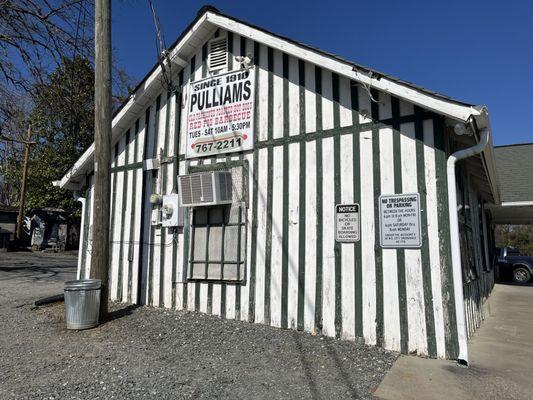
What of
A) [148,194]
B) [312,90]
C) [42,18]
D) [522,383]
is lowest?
[522,383]

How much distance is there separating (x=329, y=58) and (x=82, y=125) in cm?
2480

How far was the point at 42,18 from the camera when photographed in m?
11.6

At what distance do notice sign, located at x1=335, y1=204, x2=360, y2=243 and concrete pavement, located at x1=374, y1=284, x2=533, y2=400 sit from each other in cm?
170

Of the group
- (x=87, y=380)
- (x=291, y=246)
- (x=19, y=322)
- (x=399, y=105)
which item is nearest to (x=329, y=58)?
(x=399, y=105)

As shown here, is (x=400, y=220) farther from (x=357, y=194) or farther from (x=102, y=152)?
(x=102, y=152)

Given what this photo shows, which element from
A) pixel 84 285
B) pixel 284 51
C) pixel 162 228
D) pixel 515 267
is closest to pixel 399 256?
pixel 284 51

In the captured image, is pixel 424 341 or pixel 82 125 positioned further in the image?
pixel 82 125

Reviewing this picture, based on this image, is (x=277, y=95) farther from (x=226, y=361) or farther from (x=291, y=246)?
(x=226, y=361)

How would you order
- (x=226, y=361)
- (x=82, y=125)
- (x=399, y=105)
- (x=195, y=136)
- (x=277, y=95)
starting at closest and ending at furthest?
1. (x=226, y=361)
2. (x=399, y=105)
3. (x=277, y=95)
4. (x=195, y=136)
5. (x=82, y=125)

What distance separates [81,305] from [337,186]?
170 inches

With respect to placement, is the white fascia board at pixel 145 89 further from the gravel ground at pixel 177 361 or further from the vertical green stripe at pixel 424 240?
the vertical green stripe at pixel 424 240

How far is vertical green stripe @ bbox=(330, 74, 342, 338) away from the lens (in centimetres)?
568

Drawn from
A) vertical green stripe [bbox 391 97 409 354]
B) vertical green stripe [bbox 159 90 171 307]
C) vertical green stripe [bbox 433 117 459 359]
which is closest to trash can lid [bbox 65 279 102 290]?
vertical green stripe [bbox 159 90 171 307]

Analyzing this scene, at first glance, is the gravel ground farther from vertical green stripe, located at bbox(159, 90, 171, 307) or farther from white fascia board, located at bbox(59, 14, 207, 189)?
white fascia board, located at bbox(59, 14, 207, 189)
